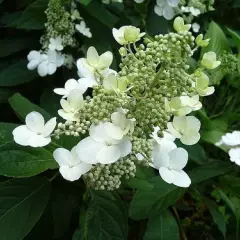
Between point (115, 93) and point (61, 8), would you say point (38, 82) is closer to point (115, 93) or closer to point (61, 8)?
point (61, 8)

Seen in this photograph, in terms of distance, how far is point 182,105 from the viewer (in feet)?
2.97

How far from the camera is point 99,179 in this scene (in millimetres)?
964

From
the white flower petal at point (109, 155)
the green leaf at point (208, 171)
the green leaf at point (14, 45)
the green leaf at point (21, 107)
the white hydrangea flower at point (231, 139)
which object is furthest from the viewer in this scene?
the green leaf at point (14, 45)

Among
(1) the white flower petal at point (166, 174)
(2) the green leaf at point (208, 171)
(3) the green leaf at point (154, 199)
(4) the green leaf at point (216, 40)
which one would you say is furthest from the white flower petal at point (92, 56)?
(4) the green leaf at point (216, 40)

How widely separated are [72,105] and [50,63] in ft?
1.93

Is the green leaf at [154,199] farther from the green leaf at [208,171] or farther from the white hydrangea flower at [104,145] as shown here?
the white hydrangea flower at [104,145]

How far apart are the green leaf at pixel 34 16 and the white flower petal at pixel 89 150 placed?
2.13 ft

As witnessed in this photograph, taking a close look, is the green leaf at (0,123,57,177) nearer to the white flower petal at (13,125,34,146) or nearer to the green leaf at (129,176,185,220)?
the white flower petal at (13,125,34,146)

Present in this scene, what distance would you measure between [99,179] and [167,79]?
209mm

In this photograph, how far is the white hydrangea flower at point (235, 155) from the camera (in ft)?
4.59

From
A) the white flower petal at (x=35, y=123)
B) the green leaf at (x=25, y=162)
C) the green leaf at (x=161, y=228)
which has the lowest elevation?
the green leaf at (x=161, y=228)

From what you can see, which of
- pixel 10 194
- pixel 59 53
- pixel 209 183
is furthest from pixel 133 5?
pixel 10 194

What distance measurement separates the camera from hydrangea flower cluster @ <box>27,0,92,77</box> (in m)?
1.44

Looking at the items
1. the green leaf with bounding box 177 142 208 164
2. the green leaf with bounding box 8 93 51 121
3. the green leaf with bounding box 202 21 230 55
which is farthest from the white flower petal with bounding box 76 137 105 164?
the green leaf with bounding box 202 21 230 55
